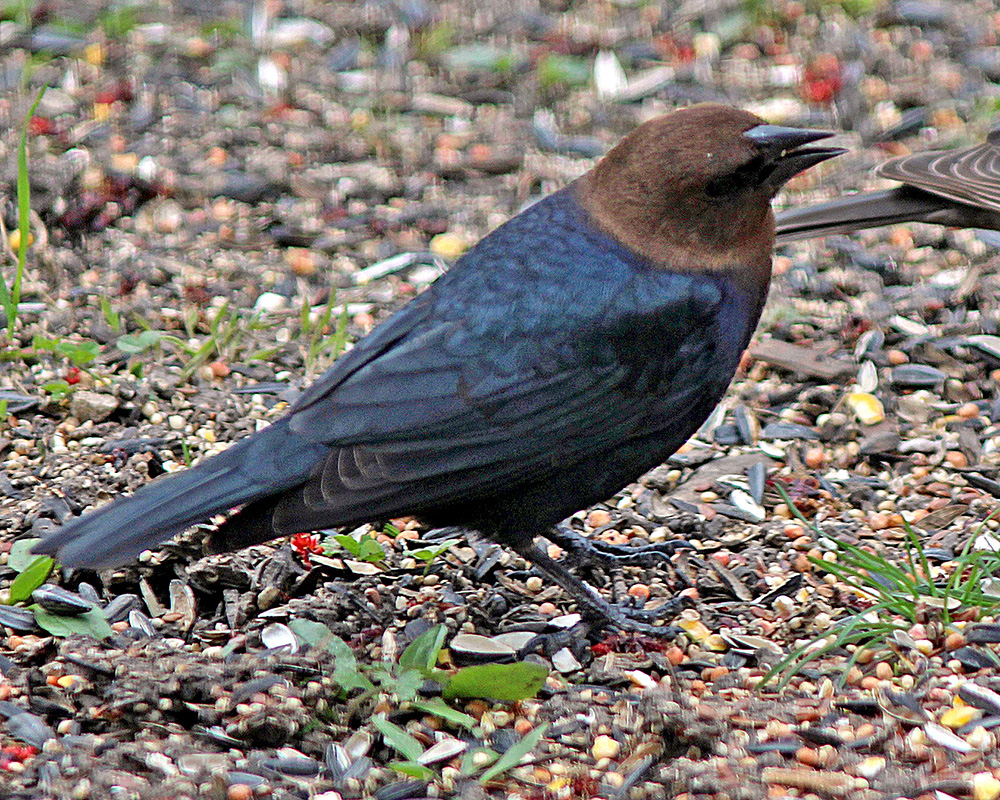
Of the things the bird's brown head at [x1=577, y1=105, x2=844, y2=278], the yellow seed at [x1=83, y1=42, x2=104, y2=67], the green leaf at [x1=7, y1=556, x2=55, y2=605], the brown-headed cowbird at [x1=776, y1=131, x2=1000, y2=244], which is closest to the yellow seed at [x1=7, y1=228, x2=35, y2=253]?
the yellow seed at [x1=83, y1=42, x2=104, y2=67]

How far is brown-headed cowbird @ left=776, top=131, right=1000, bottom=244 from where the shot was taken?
4.61m

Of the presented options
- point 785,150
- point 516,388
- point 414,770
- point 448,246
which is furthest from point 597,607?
point 448,246

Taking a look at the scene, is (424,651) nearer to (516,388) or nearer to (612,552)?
(516,388)

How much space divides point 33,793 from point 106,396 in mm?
1815

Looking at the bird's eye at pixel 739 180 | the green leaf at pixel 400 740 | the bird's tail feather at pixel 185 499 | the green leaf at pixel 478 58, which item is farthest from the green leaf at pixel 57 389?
the green leaf at pixel 478 58

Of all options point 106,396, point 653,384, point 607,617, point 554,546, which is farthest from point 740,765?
point 106,396

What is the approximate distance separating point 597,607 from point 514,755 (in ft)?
2.52

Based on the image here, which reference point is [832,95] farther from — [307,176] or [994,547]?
[994,547]

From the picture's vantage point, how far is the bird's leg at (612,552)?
392 cm

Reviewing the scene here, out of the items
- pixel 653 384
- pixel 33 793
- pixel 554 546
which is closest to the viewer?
pixel 33 793

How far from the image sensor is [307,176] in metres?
5.98

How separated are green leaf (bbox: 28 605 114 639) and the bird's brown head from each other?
1650 millimetres

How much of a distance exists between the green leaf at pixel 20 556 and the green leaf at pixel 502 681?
1.24 metres

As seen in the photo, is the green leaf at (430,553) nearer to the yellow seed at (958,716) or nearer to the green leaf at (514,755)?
the green leaf at (514,755)
